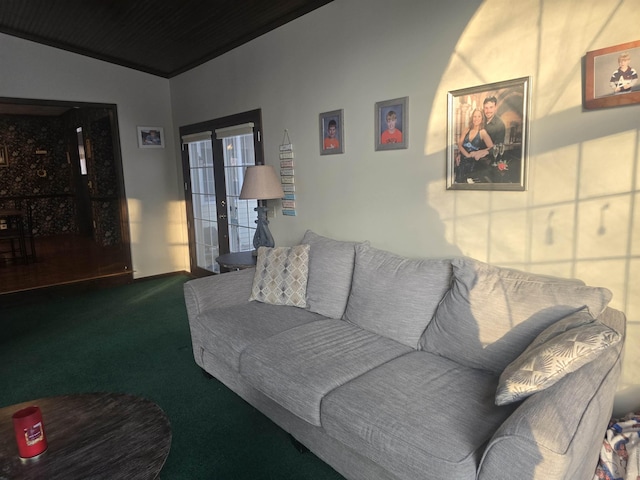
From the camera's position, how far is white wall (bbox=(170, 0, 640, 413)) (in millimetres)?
1935

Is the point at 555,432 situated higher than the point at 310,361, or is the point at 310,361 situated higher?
the point at 555,432

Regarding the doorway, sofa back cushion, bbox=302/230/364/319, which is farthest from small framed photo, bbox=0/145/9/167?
sofa back cushion, bbox=302/230/364/319

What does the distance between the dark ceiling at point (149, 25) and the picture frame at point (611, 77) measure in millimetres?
1978

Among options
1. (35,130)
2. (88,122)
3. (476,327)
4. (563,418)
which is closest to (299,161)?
(476,327)

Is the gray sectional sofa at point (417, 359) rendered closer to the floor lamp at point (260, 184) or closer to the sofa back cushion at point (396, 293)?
the sofa back cushion at point (396, 293)

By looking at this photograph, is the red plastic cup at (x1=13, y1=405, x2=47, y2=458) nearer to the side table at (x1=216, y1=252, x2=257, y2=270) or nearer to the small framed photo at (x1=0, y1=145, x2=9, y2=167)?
the side table at (x1=216, y1=252, x2=257, y2=270)

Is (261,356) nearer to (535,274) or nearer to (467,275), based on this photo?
(467,275)

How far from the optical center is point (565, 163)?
2.05 metres

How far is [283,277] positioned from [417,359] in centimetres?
119

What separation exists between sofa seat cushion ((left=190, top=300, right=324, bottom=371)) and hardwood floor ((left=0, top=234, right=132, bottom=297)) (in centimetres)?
310

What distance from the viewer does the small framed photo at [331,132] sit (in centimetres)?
320

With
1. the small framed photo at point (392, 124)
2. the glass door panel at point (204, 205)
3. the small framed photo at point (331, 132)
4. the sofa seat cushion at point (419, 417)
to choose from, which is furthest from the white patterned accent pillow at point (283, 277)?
the glass door panel at point (204, 205)

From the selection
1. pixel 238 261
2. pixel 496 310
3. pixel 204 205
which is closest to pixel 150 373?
pixel 238 261

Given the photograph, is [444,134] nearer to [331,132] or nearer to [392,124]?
[392,124]
